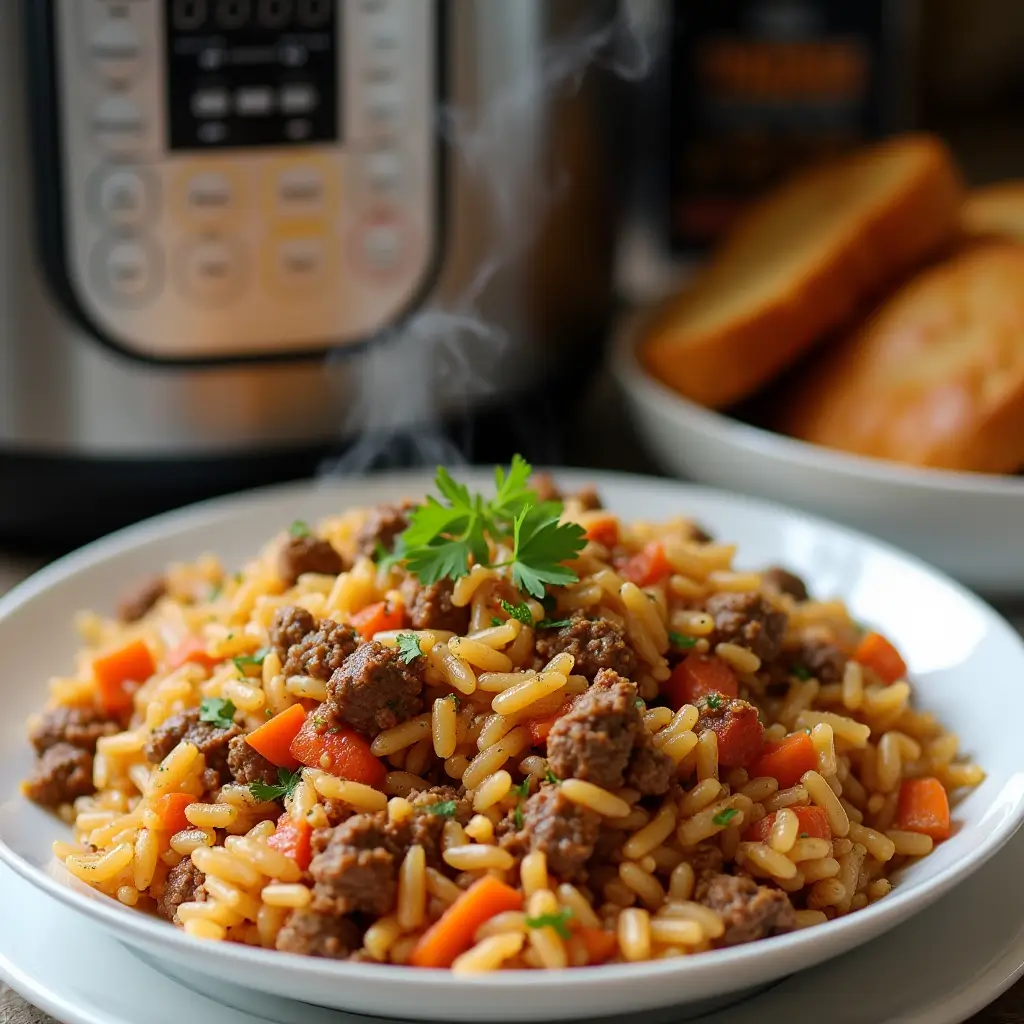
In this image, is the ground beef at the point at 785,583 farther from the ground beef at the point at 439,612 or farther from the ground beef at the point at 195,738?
the ground beef at the point at 195,738

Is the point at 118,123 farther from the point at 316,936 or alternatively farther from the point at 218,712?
the point at 316,936

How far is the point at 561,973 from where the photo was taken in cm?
129

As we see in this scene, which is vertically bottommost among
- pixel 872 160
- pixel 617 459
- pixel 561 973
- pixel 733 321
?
pixel 617 459

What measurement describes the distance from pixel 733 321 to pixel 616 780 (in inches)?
55.7

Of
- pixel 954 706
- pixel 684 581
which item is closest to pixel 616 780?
pixel 684 581

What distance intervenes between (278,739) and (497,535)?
1.24 feet

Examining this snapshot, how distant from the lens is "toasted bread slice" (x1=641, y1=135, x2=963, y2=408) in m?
2.76

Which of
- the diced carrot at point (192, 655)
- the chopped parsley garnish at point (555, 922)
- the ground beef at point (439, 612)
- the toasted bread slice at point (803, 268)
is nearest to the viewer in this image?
the chopped parsley garnish at point (555, 922)

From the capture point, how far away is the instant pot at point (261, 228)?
7.35 ft

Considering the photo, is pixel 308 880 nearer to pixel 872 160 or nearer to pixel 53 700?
pixel 53 700

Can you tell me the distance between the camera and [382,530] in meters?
1.97

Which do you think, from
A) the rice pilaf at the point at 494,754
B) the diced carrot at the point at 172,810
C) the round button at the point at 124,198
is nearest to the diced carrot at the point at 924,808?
the rice pilaf at the point at 494,754

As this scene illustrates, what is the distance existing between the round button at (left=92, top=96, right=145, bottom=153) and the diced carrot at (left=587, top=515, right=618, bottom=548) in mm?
930

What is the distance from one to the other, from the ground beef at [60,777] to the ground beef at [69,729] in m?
0.02
